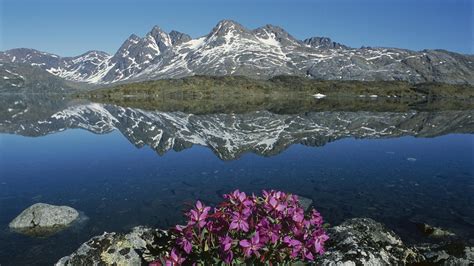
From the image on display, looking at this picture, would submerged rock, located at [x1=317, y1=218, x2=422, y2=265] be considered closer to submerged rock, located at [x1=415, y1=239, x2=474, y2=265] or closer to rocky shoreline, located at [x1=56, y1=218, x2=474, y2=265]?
rocky shoreline, located at [x1=56, y1=218, x2=474, y2=265]

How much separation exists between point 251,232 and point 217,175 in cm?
2343

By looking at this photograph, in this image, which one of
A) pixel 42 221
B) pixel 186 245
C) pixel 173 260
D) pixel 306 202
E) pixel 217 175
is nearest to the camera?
pixel 186 245

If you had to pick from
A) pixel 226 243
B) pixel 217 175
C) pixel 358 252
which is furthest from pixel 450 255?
pixel 217 175

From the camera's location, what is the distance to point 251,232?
22.3ft

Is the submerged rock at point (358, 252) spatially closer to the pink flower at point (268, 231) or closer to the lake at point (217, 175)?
the pink flower at point (268, 231)

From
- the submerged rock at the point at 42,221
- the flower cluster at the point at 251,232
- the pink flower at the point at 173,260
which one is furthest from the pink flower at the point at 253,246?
the submerged rock at the point at 42,221

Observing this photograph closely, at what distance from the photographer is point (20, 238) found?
17484mm

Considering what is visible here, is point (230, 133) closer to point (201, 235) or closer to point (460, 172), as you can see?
point (460, 172)

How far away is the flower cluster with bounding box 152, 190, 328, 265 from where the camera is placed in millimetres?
6559

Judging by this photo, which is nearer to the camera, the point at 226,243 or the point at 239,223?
the point at 226,243

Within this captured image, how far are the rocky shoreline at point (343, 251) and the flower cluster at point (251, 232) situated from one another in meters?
1.85

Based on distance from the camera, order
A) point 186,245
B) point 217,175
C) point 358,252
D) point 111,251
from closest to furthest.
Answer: point 186,245, point 358,252, point 111,251, point 217,175

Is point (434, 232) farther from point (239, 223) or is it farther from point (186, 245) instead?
point (186, 245)

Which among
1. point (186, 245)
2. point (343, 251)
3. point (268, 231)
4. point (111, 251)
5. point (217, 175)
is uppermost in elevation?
point (268, 231)
